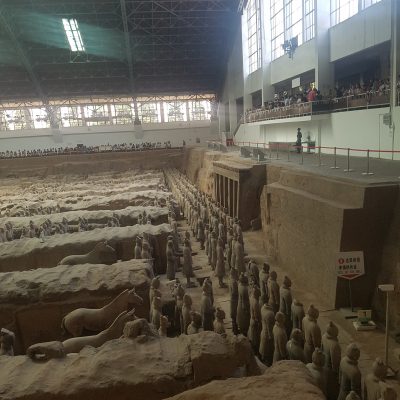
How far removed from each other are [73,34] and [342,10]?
54.5ft

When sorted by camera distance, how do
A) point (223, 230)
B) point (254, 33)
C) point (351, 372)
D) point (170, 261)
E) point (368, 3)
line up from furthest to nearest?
point (254, 33)
point (368, 3)
point (223, 230)
point (170, 261)
point (351, 372)

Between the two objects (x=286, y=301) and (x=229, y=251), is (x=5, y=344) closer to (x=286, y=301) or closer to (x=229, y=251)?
(x=286, y=301)

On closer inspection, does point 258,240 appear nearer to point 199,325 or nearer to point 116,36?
point 199,325

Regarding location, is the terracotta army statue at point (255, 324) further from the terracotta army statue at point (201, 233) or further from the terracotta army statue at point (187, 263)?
the terracotta army statue at point (201, 233)

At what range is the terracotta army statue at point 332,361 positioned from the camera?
12.1 ft

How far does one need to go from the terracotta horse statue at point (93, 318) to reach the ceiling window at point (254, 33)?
18.7m

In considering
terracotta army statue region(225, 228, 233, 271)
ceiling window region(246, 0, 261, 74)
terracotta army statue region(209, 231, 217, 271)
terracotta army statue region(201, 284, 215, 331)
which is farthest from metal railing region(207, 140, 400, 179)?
ceiling window region(246, 0, 261, 74)

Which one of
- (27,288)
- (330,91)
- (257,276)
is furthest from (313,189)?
(330,91)

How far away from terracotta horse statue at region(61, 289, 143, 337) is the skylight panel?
71.8 feet

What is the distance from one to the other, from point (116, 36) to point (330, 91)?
1550 cm

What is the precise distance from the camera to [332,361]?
369cm

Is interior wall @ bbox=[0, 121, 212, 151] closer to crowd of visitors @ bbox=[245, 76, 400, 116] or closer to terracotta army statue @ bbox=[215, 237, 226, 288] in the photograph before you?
crowd of visitors @ bbox=[245, 76, 400, 116]

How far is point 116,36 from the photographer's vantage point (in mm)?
24094

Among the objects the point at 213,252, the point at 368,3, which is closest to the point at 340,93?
the point at 368,3
